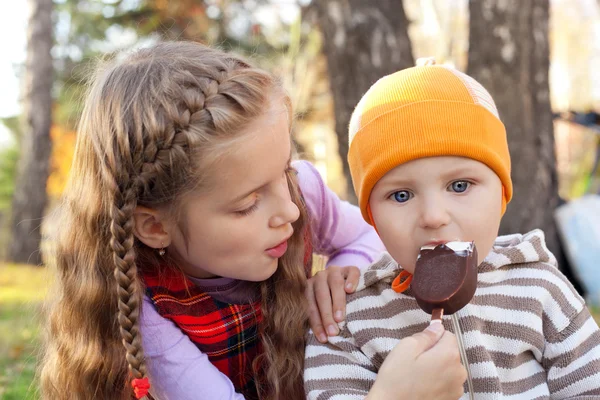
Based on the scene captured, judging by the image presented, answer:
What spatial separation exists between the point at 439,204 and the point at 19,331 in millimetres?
3738

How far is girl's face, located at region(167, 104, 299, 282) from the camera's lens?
1.65m

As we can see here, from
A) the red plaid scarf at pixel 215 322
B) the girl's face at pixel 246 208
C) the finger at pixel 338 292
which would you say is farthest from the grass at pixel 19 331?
the finger at pixel 338 292

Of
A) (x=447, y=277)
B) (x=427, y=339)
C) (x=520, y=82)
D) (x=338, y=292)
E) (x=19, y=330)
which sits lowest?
(x=19, y=330)

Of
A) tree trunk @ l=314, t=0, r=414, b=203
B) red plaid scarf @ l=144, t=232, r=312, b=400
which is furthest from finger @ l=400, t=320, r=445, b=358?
tree trunk @ l=314, t=0, r=414, b=203

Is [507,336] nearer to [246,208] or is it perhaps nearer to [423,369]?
[423,369]

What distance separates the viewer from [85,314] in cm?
183

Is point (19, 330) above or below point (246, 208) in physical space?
below

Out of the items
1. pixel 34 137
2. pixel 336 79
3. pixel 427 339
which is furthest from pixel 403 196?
pixel 34 137

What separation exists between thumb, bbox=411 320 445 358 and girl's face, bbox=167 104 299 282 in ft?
1.59

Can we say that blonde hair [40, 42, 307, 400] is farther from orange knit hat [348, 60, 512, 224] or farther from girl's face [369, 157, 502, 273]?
girl's face [369, 157, 502, 273]

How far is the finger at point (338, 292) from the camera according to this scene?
5.76ft

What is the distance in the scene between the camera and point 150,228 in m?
1.79

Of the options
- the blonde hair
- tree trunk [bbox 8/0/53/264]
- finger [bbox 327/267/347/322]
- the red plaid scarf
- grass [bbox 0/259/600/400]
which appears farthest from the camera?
tree trunk [bbox 8/0/53/264]

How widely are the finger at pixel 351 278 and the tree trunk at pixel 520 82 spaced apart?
7.09ft
